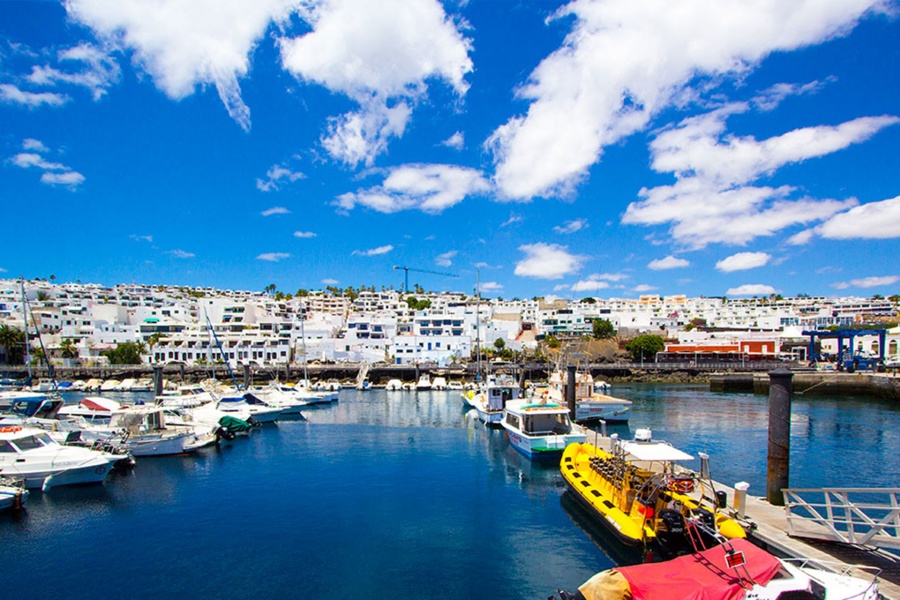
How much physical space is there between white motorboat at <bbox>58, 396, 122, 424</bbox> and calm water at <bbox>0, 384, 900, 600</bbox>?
230 inches

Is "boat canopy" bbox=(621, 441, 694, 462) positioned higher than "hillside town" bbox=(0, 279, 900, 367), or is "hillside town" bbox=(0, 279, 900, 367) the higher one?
"hillside town" bbox=(0, 279, 900, 367)

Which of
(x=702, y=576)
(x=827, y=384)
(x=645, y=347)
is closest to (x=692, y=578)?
(x=702, y=576)

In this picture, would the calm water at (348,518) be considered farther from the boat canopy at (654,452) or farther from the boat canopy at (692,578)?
the boat canopy at (692,578)

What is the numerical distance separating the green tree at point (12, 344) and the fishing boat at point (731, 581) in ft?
355

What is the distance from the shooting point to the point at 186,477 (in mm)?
27938

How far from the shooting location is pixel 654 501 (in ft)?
54.7

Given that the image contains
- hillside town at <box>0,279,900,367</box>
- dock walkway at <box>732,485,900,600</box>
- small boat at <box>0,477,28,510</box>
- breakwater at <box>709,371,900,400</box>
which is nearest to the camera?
dock walkway at <box>732,485,900,600</box>

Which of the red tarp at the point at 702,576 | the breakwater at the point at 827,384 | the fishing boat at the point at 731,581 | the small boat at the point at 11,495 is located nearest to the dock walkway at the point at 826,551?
the fishing boat at the point at 731,581

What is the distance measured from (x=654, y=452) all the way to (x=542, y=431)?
14231 millimetres

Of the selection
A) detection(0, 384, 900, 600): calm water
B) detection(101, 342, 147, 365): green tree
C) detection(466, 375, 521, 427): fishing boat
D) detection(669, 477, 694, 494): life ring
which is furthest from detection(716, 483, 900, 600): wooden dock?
detection(101, 342, 147, 365): green tree

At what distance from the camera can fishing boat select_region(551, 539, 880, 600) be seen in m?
10.8

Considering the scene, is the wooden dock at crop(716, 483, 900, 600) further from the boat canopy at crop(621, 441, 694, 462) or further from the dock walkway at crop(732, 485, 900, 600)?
the boat canopy at crop(621, 441, 694, 462)

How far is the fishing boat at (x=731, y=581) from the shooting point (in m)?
10.8

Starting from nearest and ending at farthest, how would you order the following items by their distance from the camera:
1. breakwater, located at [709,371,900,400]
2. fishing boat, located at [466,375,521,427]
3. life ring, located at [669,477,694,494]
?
life ring, located at [669,477,694,494] → fishing boat, located at [466,375,521,427] → breakwater, located at [709,371,900,400]
